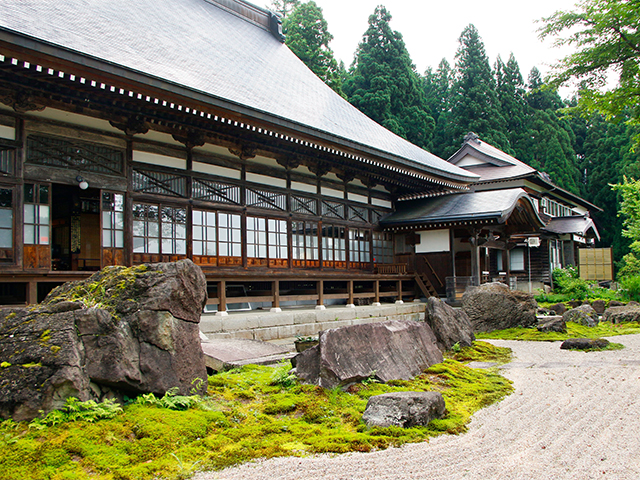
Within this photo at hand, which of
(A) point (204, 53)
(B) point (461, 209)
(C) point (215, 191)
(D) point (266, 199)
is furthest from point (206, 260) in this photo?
(B) point (461, 209)

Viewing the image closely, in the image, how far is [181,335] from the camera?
4.81 meters

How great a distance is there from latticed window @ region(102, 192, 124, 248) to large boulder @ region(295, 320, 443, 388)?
20.1ft

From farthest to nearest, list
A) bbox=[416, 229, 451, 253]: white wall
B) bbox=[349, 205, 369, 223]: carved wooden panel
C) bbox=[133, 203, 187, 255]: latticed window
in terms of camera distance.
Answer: bbox=[416, 229, 451, 253]: white wall < bbox=[349, 205, 369, 223]: carved wooden panel < bbox=[133, 203, 187, 255]: latticed window

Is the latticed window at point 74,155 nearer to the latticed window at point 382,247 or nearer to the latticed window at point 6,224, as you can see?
the latticed window at point 6,224

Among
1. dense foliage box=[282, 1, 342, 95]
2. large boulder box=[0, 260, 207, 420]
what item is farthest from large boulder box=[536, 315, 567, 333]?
dense foliage box=[282, 1, 342, 95]

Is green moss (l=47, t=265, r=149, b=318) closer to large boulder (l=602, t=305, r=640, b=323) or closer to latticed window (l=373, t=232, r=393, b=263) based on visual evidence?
latticed window (l=373, t=232, r=393, b=263)

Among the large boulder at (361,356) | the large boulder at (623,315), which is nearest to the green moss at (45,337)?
the large boulder at (361,356)

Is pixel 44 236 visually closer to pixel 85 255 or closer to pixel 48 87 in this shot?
pixel 48 87

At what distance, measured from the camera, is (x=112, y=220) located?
34.2 feet

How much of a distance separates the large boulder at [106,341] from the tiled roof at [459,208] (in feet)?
43.8

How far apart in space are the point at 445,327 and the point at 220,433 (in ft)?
19.6

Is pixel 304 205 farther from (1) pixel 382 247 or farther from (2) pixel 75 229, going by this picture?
(2) pixel 75 229

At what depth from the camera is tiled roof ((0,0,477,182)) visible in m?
9.45

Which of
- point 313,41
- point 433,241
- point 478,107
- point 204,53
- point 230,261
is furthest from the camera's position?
point 478,107
